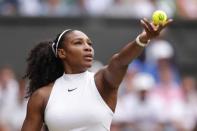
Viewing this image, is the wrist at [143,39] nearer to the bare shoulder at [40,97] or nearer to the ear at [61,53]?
the ear at [61,53]

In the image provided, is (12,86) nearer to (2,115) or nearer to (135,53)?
(2,115)

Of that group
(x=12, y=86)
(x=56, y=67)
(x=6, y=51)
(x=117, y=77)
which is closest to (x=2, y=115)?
(x=12, y=86)

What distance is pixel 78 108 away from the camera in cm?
686

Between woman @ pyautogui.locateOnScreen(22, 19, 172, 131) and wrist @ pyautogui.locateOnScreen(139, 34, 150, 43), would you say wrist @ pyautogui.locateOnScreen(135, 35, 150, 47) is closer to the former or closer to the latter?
wrist @ pyautogui.locateOnScreen(139, 34, 150, 43)

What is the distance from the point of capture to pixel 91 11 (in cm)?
1420

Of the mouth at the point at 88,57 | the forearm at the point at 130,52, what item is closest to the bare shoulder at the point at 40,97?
the mouth at the point at 88,57

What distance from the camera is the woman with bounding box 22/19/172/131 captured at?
6.80 m

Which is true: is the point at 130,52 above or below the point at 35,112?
above

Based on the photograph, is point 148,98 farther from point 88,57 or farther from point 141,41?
point 141,41

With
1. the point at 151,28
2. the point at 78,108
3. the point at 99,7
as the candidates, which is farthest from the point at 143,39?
the point at 99,7

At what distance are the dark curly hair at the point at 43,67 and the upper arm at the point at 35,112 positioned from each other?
30 cm

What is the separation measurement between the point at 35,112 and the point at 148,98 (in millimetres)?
4862

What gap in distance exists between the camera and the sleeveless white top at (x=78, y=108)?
6.81m

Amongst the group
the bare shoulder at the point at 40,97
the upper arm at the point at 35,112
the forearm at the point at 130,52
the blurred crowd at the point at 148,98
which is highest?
the forearm at the point at 130,52
